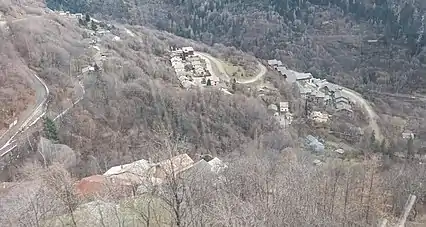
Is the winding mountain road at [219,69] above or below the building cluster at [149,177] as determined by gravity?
below

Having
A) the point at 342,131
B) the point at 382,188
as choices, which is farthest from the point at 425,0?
the point at 382,188

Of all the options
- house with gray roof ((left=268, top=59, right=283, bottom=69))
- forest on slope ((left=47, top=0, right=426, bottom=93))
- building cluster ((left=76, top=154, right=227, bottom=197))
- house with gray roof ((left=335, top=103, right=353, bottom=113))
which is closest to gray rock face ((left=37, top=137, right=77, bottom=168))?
building cluster ((left=76, top=154, right=227, bottom=197))

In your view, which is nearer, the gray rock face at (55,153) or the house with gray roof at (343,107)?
the gray rock face at (55,153)

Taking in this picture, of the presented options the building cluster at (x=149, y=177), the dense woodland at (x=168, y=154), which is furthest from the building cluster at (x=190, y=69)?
the building cluster at (x=149, y=177)

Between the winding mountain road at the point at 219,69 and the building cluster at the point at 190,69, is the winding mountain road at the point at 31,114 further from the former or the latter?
the winding mountain road at the point at 219,69

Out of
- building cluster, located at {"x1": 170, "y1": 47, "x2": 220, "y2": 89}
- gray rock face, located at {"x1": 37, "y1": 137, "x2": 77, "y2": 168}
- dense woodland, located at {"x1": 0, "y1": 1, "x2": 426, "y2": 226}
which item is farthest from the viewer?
building cluster, located at {"x1": 170, "y1": 47, "x2": 220, "y2": 89}

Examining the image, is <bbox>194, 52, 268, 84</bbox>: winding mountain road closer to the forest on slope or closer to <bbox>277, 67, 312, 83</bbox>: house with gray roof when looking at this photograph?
<bbox>277, 67, 312, 83</bbox>: house with gray roof

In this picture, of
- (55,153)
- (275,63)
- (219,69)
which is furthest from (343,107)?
(55,153)
